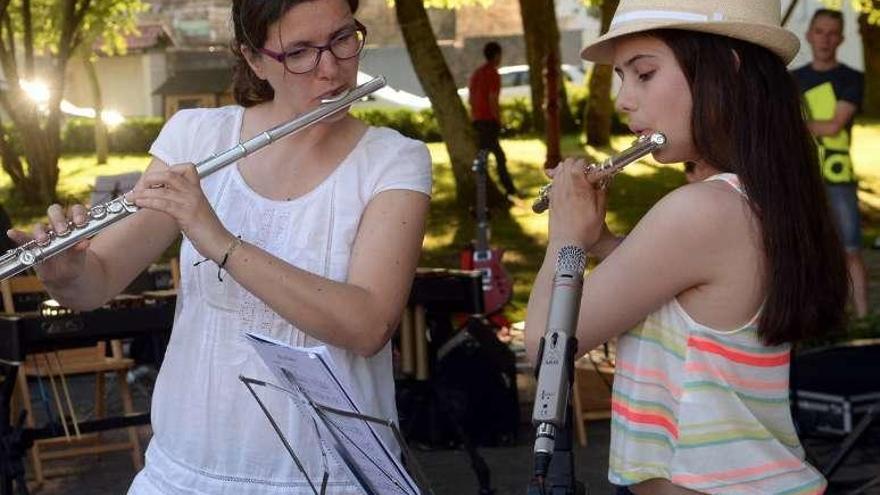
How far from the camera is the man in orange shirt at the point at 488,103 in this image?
17.8m

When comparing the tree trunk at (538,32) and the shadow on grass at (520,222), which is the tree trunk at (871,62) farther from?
the tree trunk at (538,32)

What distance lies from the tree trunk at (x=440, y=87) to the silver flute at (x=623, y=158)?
1199 centimetres

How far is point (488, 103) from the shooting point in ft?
59.3

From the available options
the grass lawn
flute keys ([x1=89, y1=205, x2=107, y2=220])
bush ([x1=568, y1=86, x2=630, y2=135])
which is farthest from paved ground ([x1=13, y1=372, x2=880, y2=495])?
bush ([x1=568, y1=86, x2=630, y2=135])

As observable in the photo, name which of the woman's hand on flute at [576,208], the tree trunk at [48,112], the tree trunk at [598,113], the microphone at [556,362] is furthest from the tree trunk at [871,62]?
the microphone at [556,362]

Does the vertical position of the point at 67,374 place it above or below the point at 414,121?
above

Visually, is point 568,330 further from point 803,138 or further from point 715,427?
point 803,138

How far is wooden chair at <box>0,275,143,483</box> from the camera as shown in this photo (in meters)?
6.79

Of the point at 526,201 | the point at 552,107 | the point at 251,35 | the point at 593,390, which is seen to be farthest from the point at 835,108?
the point at 526,201

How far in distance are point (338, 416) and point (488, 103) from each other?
1592cm

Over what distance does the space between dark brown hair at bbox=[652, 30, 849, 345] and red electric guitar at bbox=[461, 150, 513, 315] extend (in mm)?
6300

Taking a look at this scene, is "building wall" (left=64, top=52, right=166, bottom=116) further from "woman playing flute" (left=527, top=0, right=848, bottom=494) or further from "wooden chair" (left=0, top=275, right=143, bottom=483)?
"woman playing flute" (left=527, top=0, right=848, bottom=494)

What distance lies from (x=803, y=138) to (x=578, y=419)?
4944 mm

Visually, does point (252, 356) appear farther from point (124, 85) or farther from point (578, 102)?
point (124, 85)
